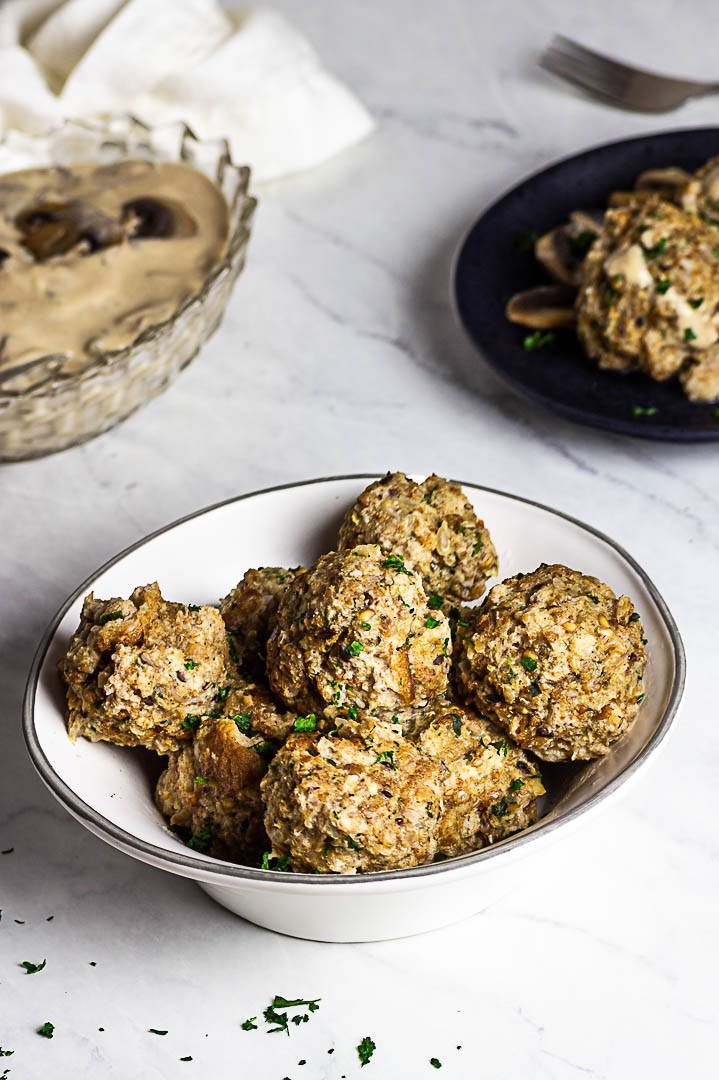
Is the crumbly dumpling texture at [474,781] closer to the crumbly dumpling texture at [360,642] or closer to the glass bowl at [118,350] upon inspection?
the crumbly dumpling texture at [360,642]

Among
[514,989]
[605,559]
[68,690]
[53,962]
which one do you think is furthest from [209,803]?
[605,559]

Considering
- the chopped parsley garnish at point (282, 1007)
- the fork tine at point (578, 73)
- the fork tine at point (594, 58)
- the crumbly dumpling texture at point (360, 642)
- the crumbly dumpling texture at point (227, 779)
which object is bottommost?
the chopped parsley garnish at point (282, 1007)

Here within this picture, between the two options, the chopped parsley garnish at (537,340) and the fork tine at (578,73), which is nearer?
the chopped parsley garnish at (537,340)

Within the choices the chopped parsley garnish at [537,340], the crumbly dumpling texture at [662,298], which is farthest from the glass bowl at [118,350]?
the crumbly dumpling texture at [662,298]

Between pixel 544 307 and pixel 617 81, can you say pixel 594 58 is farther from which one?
pixel 544 307

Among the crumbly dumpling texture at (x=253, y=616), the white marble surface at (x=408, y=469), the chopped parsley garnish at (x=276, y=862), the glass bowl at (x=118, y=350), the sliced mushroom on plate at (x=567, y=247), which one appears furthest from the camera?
the sliced mushroom on plate at (x=567, y=247)

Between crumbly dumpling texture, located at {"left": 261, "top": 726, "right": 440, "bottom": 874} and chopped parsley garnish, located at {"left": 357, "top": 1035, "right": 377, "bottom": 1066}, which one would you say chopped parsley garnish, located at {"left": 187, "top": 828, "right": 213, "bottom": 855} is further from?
chopped parsley garnish, located at {"left": 357, "top": 1035, "right": 377, "bottom": 1066}
